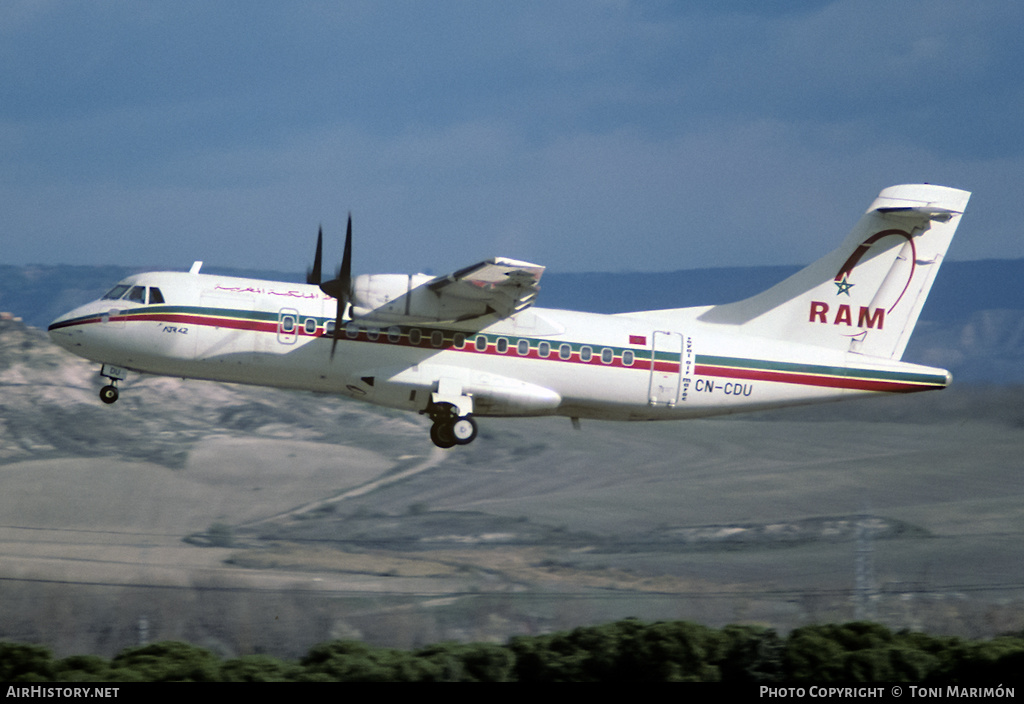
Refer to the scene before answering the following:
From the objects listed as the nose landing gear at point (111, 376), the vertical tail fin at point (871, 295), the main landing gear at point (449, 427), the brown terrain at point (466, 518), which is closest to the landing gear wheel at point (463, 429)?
the main landing gear at point (449, 427)

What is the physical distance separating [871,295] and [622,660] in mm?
11559

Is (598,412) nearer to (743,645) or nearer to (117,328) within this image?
(743,645)

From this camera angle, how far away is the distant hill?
122m

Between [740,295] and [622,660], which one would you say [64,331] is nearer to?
[622,660]

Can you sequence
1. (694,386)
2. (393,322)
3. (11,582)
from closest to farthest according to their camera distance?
(393,322)
(694,386)
(11,582)

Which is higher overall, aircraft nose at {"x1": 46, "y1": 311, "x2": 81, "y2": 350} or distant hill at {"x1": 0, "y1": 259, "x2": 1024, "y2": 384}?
distant hill at {"x1": 0, "y1": 259, "x2": 1024, "y2": 384}

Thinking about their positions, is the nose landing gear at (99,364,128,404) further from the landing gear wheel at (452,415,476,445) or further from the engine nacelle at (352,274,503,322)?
the landing gear wheel at (452,415,476,445)

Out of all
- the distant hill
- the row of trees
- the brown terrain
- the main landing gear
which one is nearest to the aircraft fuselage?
the main landing gear

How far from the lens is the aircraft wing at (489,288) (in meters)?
21.4

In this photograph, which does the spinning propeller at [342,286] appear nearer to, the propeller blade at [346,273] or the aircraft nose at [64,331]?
the propeller blade at [346,273]

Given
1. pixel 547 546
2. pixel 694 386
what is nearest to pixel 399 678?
pixel 694 386

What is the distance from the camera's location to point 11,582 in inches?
2322

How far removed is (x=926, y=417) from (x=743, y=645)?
20.9 m

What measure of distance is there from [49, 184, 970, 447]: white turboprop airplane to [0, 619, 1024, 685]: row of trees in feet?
→ 20.7
